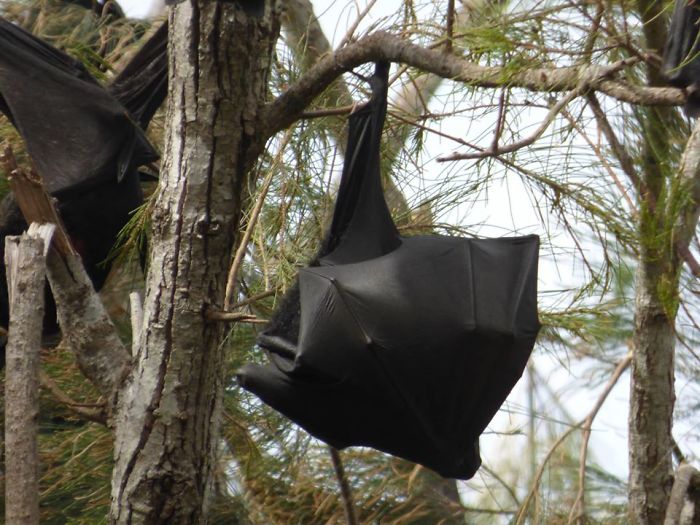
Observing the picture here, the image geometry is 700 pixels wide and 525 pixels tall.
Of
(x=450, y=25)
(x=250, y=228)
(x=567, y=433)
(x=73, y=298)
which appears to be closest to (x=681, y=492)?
(x=567, y=433)

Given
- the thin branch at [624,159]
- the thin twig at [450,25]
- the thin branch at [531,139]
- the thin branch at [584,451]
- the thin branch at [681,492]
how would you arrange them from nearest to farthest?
the thin branch at [531,139], the thin twig at [450,25], the thin branch at [681,492], the thin branch at [624,159], the thin branch at [584,451]

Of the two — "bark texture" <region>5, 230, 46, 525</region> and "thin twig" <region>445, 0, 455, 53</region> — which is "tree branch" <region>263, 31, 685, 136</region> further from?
"bark texture" <region>5, 230, 46, 525</region>

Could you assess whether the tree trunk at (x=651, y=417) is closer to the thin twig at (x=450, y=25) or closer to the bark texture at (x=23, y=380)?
the thin twig at (x=450, y=25)

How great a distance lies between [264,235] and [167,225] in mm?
740

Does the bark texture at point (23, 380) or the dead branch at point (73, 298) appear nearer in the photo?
the bark texture at point (23, 380)

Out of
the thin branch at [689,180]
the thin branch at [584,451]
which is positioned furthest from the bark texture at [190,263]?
the thin branch at [584,451]

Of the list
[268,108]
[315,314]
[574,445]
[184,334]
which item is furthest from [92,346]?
[574,445]

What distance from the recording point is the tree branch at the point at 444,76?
163cm

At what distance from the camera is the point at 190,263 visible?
74.4 inches

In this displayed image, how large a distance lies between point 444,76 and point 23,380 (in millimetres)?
984

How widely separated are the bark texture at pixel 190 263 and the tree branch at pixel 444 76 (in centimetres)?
9

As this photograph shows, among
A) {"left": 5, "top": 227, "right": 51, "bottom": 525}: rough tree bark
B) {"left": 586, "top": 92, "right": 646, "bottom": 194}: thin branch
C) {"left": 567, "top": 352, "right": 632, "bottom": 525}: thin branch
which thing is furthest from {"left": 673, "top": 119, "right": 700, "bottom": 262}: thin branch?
{"left": 5, "top": 227, "right": 51, "bottom": 525}: rough tree bark

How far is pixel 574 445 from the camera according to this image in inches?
189

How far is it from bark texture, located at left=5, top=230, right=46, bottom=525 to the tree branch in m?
0.54
